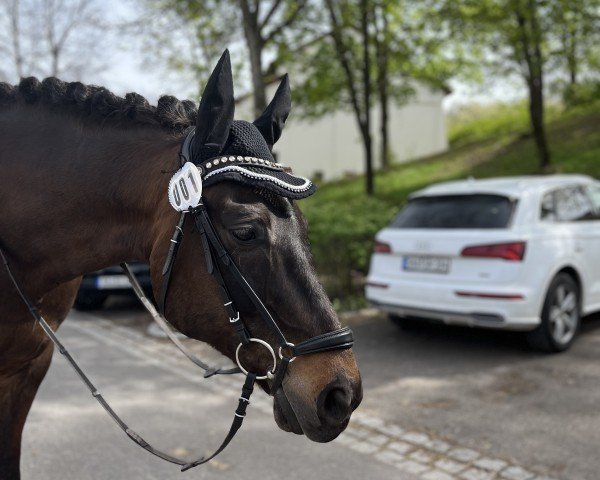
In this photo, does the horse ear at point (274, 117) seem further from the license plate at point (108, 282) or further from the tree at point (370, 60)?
the tree at point (370, 60)

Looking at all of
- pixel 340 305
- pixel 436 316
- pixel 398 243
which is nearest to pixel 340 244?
pixel 340 305

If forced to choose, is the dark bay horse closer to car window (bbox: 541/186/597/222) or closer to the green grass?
car window (bbox: 541/186/597/222)

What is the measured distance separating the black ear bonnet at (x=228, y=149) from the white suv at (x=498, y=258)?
4.40 metres

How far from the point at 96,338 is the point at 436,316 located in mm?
4415

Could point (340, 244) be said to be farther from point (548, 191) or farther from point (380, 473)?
point (380, 473)

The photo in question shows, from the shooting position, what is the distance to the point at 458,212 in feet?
21.3

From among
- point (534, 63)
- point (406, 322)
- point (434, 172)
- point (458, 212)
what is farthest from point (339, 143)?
point (458, 212)

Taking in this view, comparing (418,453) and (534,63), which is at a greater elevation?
(534,63)

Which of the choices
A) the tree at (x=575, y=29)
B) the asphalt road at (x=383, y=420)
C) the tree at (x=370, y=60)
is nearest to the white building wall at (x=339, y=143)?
the tree at (x=370, y=60)

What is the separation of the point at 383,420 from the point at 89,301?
6.56m

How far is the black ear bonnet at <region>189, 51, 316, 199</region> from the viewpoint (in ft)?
5.82

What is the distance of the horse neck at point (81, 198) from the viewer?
201cm

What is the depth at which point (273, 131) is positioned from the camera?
2.08m

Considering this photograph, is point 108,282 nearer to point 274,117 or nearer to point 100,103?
point 100,103
